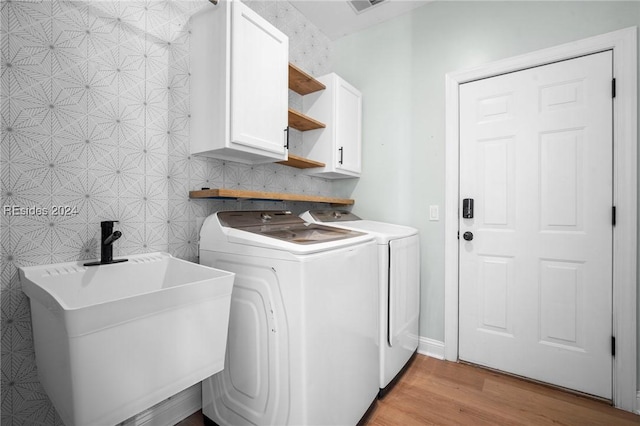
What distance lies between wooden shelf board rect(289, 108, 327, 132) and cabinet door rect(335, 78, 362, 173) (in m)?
0.17

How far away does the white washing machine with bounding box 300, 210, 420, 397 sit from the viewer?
1687 millimetres

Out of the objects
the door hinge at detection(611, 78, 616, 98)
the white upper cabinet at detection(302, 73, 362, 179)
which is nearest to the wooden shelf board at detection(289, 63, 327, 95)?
the white upper cabinet at detection(302, 73, 362, 179)

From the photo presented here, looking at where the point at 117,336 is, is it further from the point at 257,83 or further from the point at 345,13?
the point at 345,13

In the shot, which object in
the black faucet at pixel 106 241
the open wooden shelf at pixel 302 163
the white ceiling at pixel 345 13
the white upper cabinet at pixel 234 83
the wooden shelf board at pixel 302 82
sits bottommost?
the black faucet at pixel 106 241

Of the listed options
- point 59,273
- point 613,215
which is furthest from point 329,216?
point 613,215

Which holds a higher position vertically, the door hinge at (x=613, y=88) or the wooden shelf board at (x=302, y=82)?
the wooden shelf board at (x=302, y=82)

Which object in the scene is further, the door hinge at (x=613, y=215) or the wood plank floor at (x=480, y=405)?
the door hinge at (x=613, y=215)

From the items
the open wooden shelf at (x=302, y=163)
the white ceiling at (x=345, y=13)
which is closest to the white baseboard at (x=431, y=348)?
the open wooden shelf at (x=302, y=163)

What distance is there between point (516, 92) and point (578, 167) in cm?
62

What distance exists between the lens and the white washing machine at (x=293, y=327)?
115 centimetres

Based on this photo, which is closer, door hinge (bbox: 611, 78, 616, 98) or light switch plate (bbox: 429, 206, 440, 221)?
door hinge (bbox: 611, 78, 616, 98)

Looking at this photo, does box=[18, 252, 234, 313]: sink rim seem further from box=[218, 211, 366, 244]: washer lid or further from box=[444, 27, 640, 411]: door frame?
box=[444, 27, 640, 411]: door frame

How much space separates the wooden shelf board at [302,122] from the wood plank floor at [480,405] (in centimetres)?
188

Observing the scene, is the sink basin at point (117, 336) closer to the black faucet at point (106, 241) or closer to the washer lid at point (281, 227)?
the black faucet at point (106, 241)
